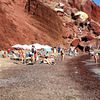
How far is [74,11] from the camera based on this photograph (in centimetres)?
11656

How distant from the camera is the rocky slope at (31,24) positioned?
215 feet

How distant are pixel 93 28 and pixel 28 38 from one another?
4605 centimetres

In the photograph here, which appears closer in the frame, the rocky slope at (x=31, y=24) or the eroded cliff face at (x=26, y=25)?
the eroded cliff face at (x=26, y=25)

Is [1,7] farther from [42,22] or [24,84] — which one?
[24,84]

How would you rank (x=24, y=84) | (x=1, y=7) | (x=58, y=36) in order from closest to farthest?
(x=24, y=84) → (x=1, y=7) → (x=58, y=36)

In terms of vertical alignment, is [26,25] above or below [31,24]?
below

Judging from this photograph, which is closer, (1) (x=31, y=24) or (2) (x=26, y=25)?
(2) (x=26, y=25)

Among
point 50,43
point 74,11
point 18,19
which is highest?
point 74,11

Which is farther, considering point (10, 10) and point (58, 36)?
point (58, 36)

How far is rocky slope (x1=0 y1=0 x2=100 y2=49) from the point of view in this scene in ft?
215

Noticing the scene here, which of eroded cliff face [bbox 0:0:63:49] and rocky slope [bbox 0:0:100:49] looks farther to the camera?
rocky slope [bbox 0:0:100:49]

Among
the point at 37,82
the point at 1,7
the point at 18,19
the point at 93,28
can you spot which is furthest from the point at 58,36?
the point at 37,82

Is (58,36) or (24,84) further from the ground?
(58,36)

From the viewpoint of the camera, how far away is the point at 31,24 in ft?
268
